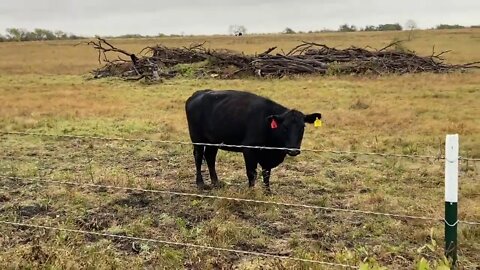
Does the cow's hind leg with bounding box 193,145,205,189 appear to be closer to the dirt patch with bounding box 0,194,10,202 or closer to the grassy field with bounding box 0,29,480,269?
the grassy field with bounding box 0,29,480,269

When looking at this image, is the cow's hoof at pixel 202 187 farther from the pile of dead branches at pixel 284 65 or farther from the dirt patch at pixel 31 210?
the pile of dead branches at pixel 284 65

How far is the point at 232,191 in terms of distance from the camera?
25.6ft

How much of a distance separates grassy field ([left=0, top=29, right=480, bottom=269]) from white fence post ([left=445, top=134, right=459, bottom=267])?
0.52ft

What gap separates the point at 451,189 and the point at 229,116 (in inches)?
183

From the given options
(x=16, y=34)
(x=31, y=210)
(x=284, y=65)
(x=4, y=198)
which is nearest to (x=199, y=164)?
(x=31, y=210)

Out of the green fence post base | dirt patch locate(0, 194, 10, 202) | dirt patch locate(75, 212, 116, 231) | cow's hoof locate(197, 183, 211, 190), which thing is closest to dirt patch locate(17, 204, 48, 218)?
dirt patch locate(0, 194, 10, 202)

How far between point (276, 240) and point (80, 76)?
25088 millimetres

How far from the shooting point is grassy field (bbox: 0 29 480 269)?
546cm

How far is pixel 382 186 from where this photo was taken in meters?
8.42

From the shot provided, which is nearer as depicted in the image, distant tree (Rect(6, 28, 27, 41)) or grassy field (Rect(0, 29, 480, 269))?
grassy field (Rect(0, 29, 480, 269))

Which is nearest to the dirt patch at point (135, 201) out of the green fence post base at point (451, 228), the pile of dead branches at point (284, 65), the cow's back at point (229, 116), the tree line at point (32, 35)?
the cow's back at point (229, 116)

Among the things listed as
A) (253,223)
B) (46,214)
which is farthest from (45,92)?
(253,223)

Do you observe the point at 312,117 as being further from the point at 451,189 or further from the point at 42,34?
the point at 42,34

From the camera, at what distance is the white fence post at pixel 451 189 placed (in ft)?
12.5
